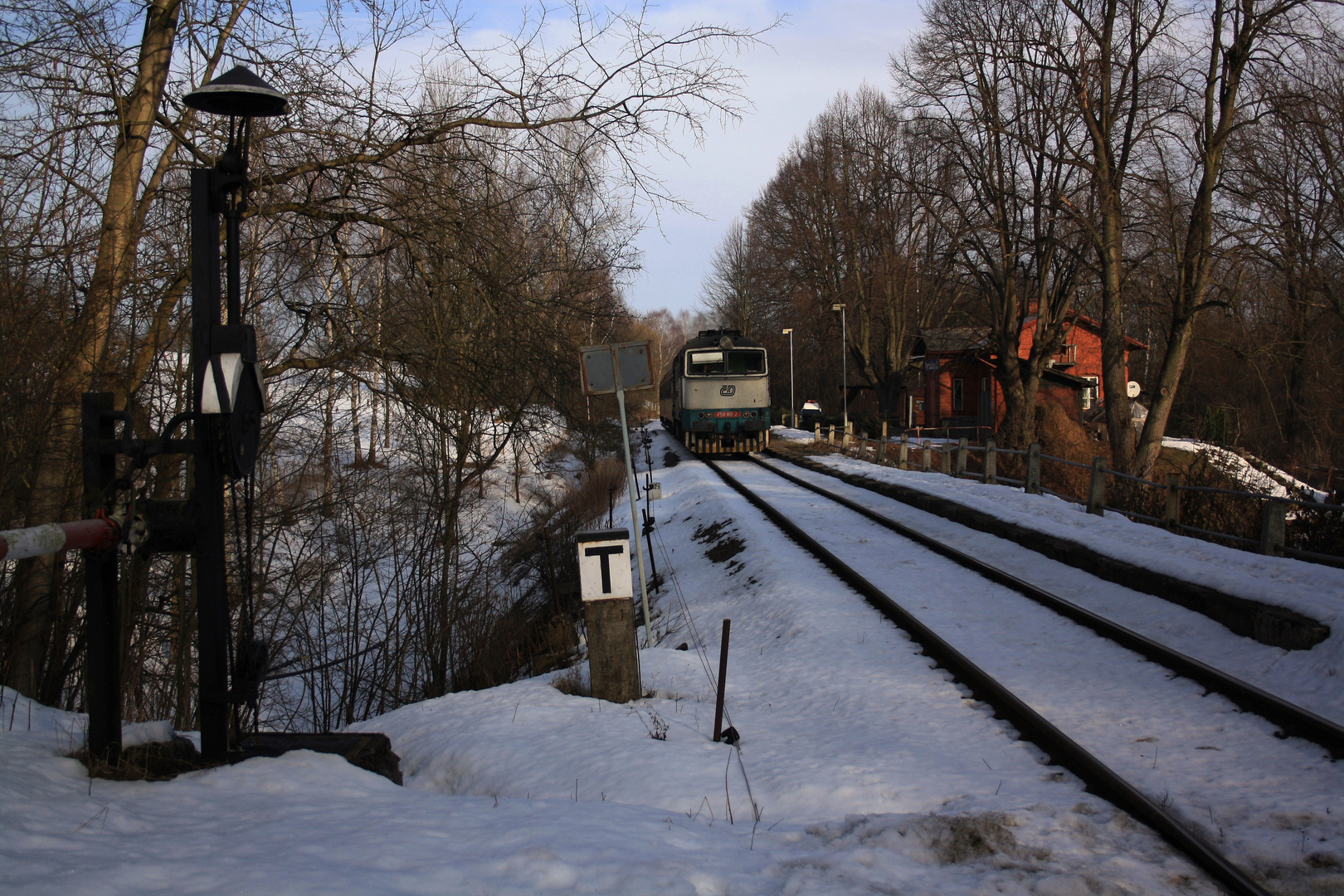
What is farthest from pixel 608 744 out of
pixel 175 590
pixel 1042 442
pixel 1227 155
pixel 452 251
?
pixel 1042 442

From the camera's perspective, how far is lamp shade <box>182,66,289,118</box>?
398 cm

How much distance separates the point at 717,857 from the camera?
3.50 meters

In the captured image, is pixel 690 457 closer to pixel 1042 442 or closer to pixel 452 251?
pixel 1042 442

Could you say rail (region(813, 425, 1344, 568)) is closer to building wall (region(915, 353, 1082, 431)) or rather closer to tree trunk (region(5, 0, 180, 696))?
tree trunk (region(5, 0, 180, 696))

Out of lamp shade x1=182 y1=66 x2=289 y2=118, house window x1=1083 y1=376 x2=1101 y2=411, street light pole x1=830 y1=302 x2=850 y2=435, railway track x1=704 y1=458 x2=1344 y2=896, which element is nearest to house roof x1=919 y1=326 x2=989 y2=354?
street light pole x1=830 y1=302 x2=850 y2=435

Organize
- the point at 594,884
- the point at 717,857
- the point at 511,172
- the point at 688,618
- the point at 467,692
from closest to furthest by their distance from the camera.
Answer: the point at 594,884 → the point at 717,857 → the point at 467,692 → the point at 511,172 → the point at 688,618

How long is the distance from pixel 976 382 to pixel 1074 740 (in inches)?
1713

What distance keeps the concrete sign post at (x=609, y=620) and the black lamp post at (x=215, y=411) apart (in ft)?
8.11

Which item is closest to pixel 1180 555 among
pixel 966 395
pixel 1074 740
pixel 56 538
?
pixel 1074 740

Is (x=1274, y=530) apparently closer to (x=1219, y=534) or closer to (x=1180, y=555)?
(x=1219, y=534)

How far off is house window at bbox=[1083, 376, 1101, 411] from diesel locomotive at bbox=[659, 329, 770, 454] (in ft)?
70.1

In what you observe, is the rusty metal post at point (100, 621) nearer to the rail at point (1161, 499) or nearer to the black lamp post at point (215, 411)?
the black lamp post at point (215, 411)

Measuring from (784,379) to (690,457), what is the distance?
32730 millimetres

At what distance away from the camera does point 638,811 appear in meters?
4.07
